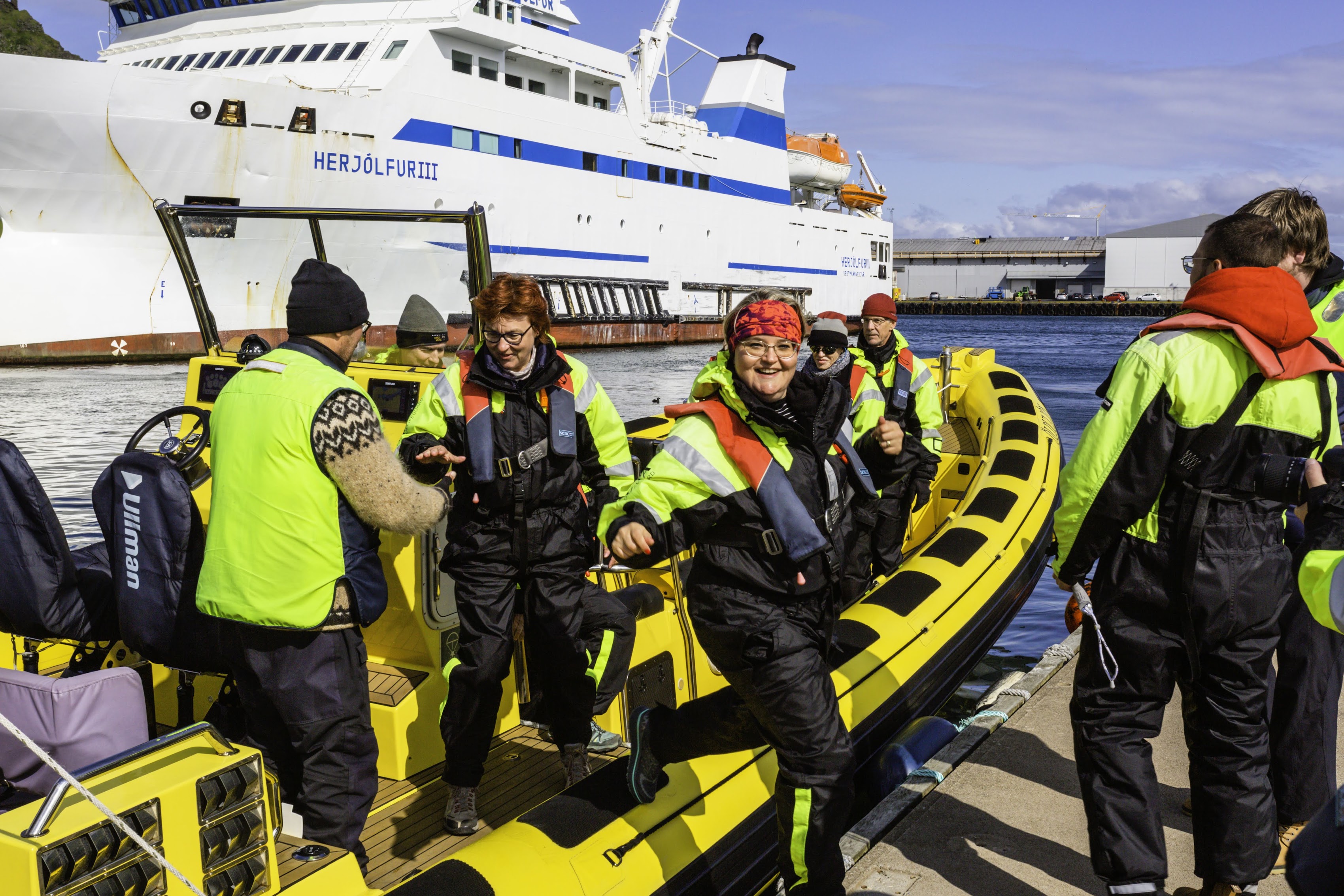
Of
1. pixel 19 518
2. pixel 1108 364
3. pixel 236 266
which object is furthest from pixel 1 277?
pixel 1108 364

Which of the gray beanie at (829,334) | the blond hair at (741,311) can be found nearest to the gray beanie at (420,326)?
the gray beanie at (829,334)

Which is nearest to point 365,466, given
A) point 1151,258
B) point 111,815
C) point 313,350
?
point 313,350

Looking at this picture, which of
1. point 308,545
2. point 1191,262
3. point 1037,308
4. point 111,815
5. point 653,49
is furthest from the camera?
point 1037,308

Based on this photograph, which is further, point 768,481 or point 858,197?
point 858,197

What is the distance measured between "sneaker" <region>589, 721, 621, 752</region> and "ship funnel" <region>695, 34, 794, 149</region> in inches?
1149

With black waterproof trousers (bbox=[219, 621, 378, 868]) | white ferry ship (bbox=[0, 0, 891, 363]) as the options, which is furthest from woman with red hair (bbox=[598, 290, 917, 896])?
white ferry ship (bbox=[0, 0, 891, 363])

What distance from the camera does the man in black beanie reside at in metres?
2.19

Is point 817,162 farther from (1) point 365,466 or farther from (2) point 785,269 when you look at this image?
(1) point 365,466

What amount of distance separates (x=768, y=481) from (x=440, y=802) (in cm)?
163

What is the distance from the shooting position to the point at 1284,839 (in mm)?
2654

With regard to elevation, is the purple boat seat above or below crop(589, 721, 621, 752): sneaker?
above

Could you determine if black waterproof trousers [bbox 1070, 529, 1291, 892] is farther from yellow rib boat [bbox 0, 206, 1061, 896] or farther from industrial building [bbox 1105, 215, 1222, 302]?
industrial building [bbox 1105, 215, 1222, 302]

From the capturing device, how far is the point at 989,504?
18.4 feet

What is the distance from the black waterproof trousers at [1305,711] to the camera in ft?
8.39
